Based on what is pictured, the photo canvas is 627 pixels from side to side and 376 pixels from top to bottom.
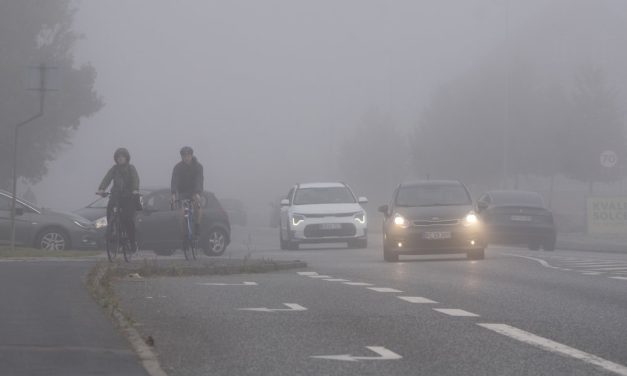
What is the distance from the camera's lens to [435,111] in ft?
294

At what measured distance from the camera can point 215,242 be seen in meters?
29.5

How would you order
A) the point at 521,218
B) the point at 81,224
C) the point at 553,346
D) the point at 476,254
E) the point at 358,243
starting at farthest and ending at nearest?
1. the point at 521,218
2. the point at 358,243
3. the point at 81,224
4. the point at 476,254
5. the point at 553,346

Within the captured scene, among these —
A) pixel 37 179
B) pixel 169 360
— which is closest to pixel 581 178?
pixel 37 179

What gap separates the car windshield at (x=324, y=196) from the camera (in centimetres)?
3431

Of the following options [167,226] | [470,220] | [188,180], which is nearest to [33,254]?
[188,180]

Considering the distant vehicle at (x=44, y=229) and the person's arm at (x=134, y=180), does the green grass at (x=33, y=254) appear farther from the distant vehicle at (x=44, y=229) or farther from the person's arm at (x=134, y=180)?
the distant vehicle at (x=44, y=229)

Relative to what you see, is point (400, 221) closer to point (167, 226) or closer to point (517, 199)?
point (167, 226)

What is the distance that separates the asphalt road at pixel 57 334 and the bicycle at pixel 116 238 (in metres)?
5.43

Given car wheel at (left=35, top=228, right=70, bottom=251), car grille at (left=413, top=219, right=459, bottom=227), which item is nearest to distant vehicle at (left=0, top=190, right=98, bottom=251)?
car wheel at (left=35, top=228, right=70, bottom=251)

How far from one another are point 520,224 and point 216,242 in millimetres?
9497

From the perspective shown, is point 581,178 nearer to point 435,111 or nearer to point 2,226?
point 435,111

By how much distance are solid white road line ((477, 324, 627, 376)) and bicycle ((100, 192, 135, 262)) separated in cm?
1049

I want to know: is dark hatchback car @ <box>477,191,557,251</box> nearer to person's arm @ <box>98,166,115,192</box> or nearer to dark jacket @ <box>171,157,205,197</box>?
dark jacket @ <box>171,157,205,197</box>

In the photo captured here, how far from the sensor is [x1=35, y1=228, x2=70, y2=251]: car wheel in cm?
2812
